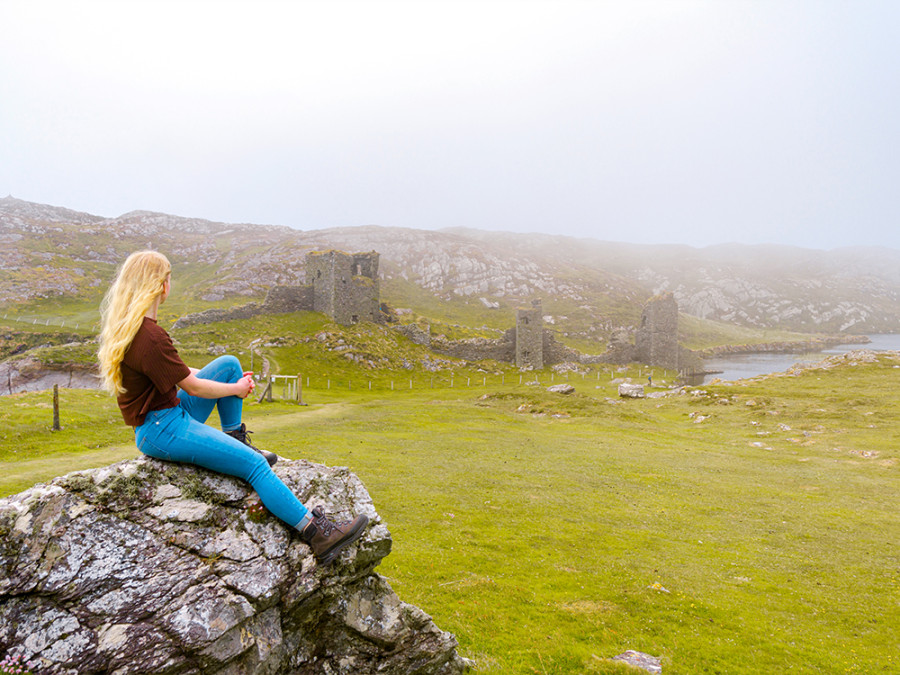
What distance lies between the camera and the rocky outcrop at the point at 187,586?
4086 mm

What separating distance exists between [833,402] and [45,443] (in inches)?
1948

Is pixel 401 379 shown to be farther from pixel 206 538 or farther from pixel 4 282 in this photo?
pixel 4 282

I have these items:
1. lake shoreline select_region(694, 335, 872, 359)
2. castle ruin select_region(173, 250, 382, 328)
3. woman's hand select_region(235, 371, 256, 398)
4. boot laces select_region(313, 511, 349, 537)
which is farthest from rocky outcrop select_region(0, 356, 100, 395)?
lake shoreline select_region(694, 335, 872, 359)

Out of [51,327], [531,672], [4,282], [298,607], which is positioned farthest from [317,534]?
[4,282]

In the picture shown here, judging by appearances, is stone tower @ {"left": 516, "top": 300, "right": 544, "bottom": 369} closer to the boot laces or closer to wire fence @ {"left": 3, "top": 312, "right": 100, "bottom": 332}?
wire fence @ {"left": 3, "top": 312, "right": 100, "bottom": 332}

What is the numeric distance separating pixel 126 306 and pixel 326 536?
352cm

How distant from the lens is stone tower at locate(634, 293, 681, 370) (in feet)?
231

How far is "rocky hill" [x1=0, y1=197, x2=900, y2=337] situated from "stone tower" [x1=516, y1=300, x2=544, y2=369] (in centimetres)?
4960

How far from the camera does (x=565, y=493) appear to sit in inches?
665

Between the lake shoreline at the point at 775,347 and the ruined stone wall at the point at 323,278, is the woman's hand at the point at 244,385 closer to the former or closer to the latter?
the ruined stone wall at the point at 323,278

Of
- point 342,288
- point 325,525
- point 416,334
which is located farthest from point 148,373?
point 416,334

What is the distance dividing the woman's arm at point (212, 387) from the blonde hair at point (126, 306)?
65 cm

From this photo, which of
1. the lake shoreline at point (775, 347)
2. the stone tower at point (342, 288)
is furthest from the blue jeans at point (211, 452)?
the lake shoreline at point (775, 347)

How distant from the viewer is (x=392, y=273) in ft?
456
